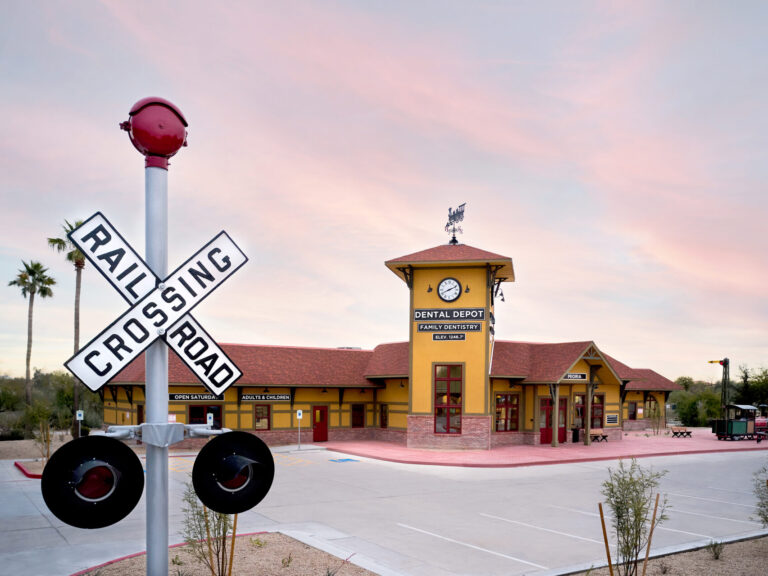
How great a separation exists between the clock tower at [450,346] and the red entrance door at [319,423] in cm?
514

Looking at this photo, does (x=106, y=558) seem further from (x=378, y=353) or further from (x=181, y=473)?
(x=378, y=353)

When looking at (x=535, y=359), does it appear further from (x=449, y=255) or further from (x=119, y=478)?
(x=119, y=478)

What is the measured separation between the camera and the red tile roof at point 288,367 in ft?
95.4

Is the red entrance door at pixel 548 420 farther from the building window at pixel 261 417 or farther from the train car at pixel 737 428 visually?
the building window at pixel 261 417

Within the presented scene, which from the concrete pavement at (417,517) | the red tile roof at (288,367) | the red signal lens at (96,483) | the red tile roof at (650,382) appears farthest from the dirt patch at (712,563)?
the red tile roof at (650,382)

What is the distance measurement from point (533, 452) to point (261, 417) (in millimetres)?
13033

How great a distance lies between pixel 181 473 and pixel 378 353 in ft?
53.0

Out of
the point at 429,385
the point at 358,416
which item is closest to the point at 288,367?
the point at 358,416

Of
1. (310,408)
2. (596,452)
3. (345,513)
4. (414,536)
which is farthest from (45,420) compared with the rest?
(596,452)

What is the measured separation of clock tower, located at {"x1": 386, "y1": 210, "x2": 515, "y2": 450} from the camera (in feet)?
93.7

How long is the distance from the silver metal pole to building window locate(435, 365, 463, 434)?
2549 cm

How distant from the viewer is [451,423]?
28953 mm

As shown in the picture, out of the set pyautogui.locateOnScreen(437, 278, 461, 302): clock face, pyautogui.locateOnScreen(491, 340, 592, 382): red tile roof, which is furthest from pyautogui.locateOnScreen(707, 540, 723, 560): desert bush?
pyautogui.locateOnScreen(437, 278, 461, 302): clock face

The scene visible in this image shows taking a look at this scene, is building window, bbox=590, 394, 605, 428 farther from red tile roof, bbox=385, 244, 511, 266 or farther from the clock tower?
red tile roof, bbox=385, 244, 511, 266
